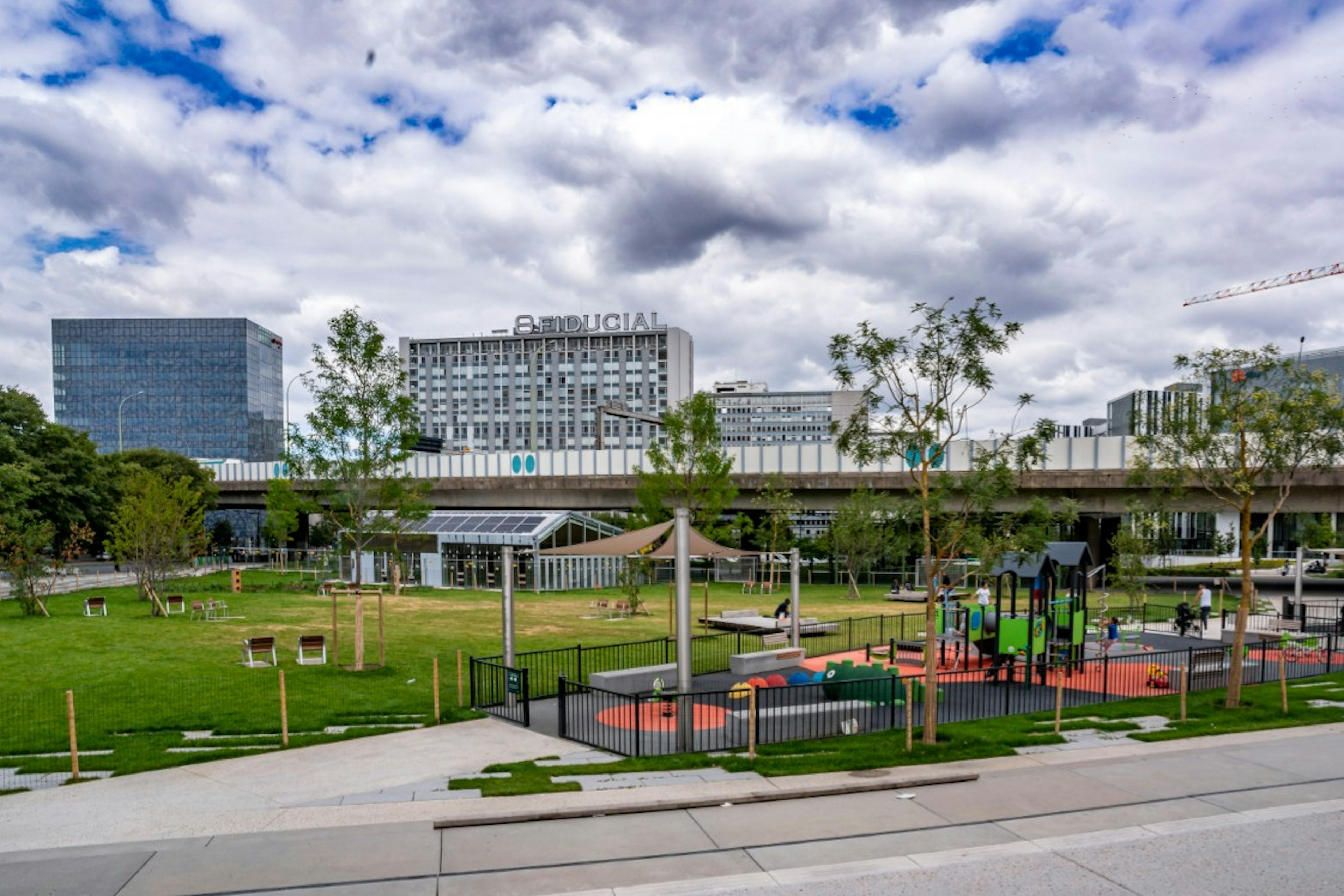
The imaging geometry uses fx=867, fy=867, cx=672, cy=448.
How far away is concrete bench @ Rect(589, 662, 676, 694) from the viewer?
57.4 feet

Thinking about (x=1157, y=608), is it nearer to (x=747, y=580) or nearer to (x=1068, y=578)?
(x=1068, y=578)

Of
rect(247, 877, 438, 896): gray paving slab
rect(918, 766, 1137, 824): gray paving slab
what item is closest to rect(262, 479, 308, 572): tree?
rect(247, 877, 438, 896): gray paving slab

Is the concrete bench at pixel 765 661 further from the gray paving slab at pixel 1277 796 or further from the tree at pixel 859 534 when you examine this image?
the tree at pixel 859 534

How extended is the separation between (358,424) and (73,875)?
25497mm

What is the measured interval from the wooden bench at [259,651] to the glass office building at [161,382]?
15080 centimetres

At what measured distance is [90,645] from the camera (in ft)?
76.1

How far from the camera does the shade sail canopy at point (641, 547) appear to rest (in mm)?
21953

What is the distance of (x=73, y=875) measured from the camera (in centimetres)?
843

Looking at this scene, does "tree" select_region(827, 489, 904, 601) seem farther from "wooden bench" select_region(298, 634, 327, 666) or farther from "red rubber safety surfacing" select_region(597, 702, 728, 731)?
"wooden bench" select_region(298, 634, 327, 666)

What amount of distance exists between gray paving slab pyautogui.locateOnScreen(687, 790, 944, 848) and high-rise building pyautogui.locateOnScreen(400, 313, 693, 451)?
129 meters

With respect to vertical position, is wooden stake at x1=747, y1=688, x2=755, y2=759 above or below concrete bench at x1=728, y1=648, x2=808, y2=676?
above

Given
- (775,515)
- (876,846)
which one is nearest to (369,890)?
(876,846)

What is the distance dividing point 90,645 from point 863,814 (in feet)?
72.4

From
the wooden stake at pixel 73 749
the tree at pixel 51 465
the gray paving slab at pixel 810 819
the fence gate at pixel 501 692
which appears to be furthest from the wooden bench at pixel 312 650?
the tree at pixel 51 465
